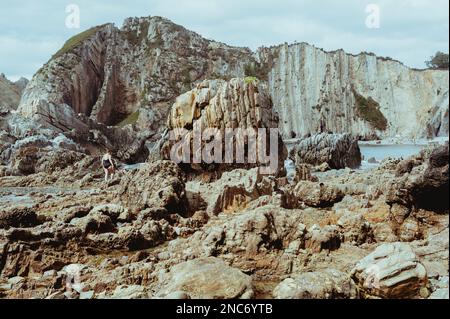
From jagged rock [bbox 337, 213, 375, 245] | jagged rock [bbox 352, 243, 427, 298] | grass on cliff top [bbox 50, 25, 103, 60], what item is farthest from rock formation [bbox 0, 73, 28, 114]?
jagged rock [bbox 352, 243, 427, 298]

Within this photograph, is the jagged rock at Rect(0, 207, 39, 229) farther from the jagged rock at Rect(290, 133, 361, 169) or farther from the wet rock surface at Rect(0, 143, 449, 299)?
the jagged rock at Rect(290, 133, 361, 169)

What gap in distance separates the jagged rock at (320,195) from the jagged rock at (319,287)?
326 inches

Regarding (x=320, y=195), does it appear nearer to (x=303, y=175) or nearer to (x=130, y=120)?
(x=303, y=175)

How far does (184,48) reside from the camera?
5553 cm

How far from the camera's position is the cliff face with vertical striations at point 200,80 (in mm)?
53625

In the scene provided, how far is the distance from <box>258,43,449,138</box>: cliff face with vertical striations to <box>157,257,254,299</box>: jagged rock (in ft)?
265

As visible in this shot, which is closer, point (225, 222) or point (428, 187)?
point (225, 222)

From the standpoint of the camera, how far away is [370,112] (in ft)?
301

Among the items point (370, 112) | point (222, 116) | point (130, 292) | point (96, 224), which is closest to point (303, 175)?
point (222, 116)

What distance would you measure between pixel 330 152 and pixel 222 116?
48.1ft

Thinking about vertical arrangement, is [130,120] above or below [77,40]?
below

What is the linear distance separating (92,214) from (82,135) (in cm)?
3697
